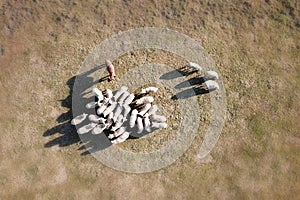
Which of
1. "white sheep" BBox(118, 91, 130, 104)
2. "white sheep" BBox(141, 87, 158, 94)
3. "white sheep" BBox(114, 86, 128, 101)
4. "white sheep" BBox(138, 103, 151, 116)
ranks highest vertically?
"white sheep" BBox(114, 86, 128, 101)

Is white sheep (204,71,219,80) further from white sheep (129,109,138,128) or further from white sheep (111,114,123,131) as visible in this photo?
white sheep (111,114,123,131)

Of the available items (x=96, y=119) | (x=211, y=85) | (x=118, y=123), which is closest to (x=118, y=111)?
(x=118, y=123)

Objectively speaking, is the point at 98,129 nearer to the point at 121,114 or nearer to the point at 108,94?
the point at 121,114

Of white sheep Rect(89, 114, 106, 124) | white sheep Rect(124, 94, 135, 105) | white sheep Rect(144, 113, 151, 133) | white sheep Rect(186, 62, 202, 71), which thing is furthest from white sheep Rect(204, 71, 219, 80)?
white sheep Rect(89, 114, 106, 124)

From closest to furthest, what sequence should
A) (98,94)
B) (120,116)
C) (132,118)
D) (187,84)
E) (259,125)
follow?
(132,118)
(120,116)
(98,94)
(259,125)
(187,84)

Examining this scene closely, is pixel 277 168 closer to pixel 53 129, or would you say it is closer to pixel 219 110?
pixel 219 110

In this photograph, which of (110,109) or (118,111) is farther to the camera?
(110,109)

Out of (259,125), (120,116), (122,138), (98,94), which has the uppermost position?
(98,94)
